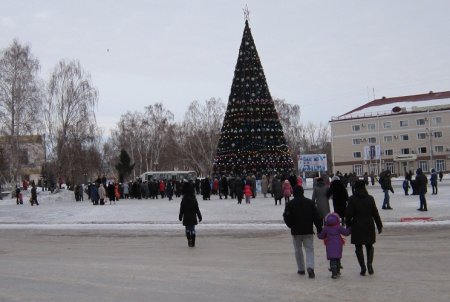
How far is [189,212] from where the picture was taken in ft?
48.0

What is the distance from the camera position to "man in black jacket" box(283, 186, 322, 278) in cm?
943

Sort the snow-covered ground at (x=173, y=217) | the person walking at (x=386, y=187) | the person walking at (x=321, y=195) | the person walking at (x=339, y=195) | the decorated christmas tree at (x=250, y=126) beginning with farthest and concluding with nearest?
the decorated christmas tree at (x=250, y=126)
the person walking at (x=386, y=187)
the snow-covered ground at (x=173, y=217)
the person walking at (x=339, y=195)
the person walking at (x=321, y=195)

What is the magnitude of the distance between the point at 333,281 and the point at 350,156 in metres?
88.8

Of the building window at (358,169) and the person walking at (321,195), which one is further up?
the building window at (358,169)

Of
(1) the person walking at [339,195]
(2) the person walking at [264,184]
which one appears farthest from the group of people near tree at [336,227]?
(2) the person walking at [264,184]

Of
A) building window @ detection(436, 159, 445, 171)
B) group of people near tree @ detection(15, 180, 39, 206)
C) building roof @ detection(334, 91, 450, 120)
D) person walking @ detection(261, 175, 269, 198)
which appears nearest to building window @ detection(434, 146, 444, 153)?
building window @ detection(436, 159, 445, 171)

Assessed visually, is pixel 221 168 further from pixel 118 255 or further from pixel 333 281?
pixel 333 281

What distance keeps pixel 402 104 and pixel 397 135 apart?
6.29 m

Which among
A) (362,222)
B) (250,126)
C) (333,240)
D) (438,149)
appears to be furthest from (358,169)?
(333,240)

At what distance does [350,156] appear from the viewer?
313 feet

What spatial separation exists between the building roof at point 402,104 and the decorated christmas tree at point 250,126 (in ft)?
195

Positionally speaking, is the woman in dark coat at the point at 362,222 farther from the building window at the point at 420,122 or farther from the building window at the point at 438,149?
the building window at the point at 420,122

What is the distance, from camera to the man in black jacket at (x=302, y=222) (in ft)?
30.9

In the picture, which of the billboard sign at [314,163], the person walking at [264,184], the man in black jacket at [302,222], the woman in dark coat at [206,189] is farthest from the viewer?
the billboard sign at [314,163]
